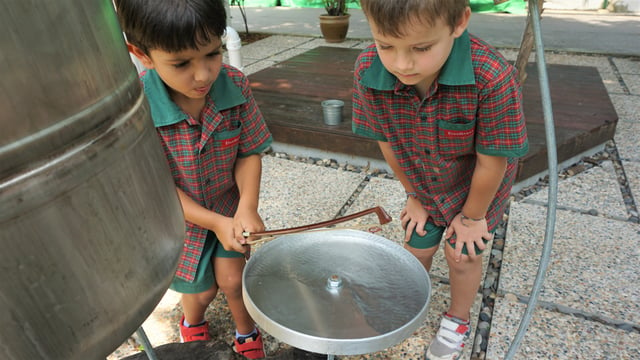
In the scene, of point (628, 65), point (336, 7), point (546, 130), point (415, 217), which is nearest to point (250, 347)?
point (415, 217)

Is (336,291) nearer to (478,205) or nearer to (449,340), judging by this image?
(478,205)

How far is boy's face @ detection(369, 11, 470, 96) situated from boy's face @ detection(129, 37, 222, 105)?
455mm

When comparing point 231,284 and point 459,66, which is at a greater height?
point 459,66

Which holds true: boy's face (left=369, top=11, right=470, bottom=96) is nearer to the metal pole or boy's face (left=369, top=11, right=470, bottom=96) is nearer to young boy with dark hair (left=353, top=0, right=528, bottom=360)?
young boy with dark hair (left=353, top=0, right=528, bottom=360)

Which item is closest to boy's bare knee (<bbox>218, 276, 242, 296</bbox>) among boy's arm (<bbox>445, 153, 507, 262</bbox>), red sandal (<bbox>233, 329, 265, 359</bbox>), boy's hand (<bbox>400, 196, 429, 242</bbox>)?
red sandal (<bbox>233, 329, 265, 359</bbox>)

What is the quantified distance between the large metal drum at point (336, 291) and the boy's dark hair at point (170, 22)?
2.00 ft

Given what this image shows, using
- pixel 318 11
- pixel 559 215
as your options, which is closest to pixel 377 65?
pixel 559 215

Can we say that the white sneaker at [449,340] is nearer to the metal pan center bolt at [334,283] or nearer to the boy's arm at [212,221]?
the metal pan center bolt at [334,283]

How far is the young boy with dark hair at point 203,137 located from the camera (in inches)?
47.8

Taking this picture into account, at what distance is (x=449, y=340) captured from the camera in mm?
1738

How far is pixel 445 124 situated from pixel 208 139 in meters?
0.77

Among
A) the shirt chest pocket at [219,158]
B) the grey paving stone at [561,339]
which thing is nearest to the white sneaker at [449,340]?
the grey paving stone at [561,339]

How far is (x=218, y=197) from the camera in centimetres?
167

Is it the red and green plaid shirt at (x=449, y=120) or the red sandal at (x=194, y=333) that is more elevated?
Answer: the red and green plaid shirt at (x=449, y=120)
